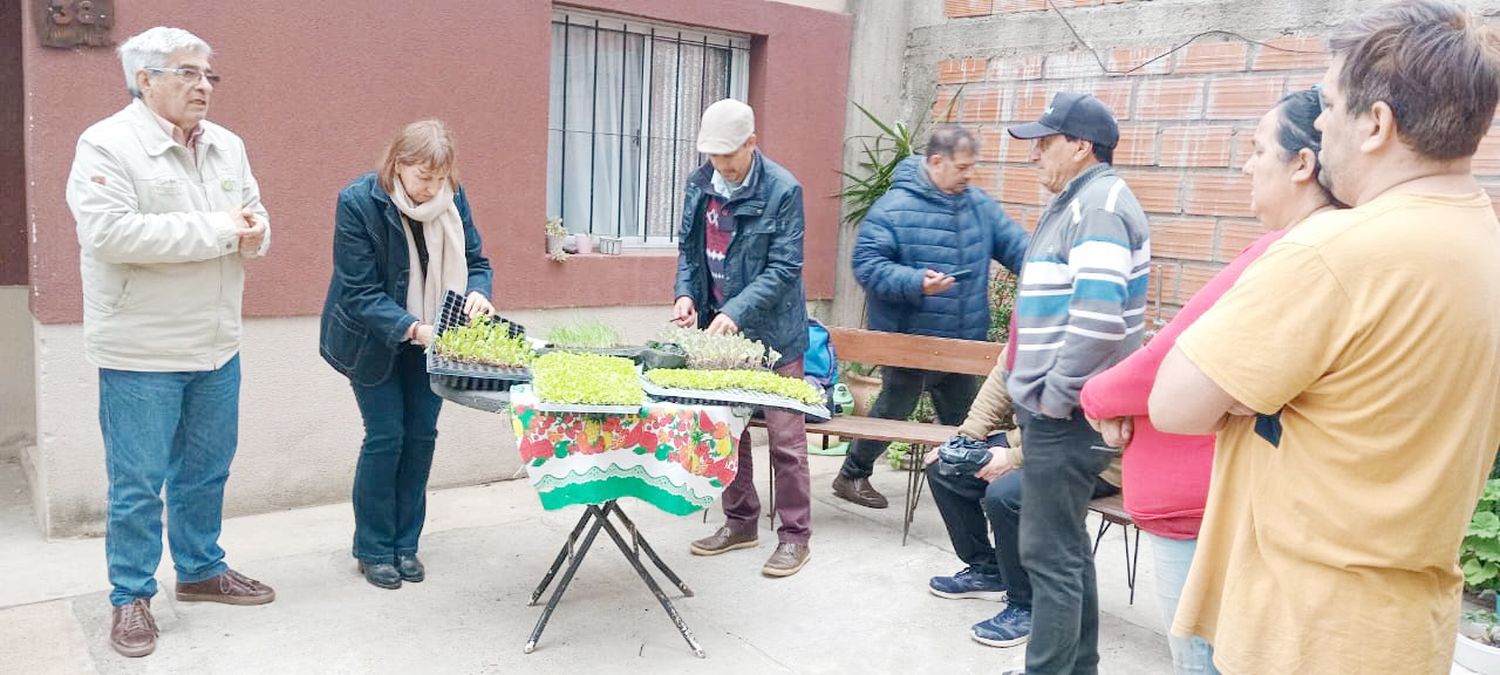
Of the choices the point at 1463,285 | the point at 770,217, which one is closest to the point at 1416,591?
the point at 1463,285

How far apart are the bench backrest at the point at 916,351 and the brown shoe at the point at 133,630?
3214 millimetres

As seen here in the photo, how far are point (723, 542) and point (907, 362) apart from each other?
1.31 metres

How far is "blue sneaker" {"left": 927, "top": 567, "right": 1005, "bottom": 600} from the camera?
4469 mm

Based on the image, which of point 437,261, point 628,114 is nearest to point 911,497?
point 437,261

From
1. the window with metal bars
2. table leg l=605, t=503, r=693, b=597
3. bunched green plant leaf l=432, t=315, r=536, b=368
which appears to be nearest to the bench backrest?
the window with metal bars

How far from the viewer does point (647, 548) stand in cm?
411

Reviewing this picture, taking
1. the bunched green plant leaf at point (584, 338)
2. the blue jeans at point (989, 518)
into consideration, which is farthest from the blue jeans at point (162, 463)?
the blue jeans at point (989, 518)

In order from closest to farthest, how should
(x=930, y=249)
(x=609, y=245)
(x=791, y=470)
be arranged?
(x=791, y=470) < (x=930, y=249) < (x=609, y=245)

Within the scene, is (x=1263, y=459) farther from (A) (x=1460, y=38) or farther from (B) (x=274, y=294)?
(B) (x=274, y=294)

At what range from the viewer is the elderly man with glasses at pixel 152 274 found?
3.48m

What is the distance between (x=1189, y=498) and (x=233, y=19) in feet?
14.0

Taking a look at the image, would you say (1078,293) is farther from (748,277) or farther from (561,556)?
(561,556)

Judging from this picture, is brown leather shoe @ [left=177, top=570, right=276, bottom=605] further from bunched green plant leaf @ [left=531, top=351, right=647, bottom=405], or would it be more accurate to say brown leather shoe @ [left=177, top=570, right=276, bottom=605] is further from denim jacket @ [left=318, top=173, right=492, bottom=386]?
bunched green plant leaf @ [left=531, top=351, right=647, bottom=405]

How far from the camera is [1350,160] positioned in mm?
1762
